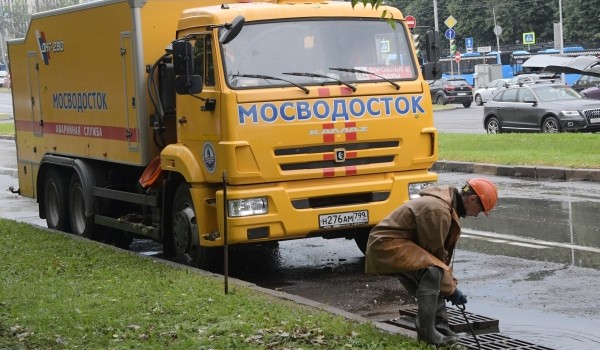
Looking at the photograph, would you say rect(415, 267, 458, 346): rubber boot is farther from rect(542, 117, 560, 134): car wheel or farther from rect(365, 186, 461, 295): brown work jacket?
rect(542, 117, 560, 134): car wheel

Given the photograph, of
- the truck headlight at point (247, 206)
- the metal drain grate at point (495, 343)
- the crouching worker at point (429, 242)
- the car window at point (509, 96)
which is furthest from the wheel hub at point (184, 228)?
the car window at point (509, 96)

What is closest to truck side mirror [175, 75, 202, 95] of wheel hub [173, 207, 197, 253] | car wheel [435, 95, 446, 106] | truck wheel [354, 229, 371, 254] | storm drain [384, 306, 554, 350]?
wheel hub [173, 207, 197, 253]

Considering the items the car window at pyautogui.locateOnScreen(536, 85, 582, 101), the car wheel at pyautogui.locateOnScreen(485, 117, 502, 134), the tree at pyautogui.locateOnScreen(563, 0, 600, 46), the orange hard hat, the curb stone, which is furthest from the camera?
the tree at pyautogui.locateOnScreen(563, 0, 600, 46)

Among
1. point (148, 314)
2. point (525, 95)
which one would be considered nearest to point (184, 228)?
point (148, 314)

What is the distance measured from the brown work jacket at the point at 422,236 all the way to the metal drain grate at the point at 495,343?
61 centimetres

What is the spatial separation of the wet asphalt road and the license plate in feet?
1.82

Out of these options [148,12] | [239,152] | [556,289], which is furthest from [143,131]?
[556,289]

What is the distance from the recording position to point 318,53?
10.9 m

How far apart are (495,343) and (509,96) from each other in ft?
77.8

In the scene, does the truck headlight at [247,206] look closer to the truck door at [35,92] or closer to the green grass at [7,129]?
the truck door at [35,92]

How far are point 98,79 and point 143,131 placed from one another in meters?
1.41

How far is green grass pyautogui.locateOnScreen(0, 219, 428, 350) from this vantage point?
7473 mm

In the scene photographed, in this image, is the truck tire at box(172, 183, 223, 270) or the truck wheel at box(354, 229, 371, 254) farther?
the truck wheel at box(354, 229, 371, 254)

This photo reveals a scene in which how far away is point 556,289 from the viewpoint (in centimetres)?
968
